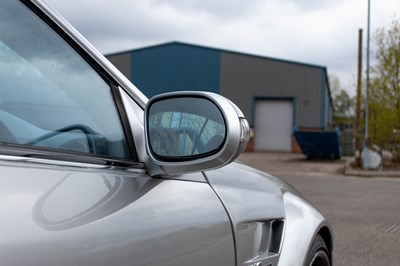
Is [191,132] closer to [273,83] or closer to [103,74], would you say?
[103,74]

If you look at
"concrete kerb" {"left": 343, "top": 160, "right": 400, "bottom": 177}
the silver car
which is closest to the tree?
"concrete kerb" {"left": 343, "top": 160, "right": 400, "bottom": 177}

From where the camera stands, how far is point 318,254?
2.84 metres

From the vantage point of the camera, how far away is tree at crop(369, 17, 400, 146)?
68.7ft

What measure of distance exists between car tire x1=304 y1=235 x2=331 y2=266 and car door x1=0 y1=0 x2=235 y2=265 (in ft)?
2.74

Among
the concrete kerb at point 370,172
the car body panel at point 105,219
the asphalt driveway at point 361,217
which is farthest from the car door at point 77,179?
the concrete kerb at point 370,172

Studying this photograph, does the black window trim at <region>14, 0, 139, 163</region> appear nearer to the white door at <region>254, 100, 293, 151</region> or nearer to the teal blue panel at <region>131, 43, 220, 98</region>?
the white door at <region>254, 100, 293, 151</region>

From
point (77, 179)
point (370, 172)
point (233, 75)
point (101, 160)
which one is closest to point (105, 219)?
point (77, 179)

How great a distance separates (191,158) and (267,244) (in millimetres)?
821

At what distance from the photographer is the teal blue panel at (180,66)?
34.9 metres

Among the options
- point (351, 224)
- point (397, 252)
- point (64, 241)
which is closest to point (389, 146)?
point (351, 224)

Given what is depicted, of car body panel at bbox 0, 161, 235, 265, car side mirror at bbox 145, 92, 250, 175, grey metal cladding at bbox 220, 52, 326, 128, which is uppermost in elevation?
grey metal cladding at bbox 220, 52, 326, 128

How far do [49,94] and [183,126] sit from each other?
47cm

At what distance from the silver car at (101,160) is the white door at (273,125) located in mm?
32072

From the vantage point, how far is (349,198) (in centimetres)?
1075
